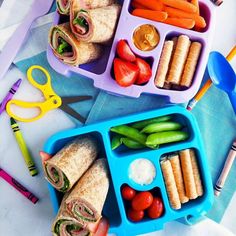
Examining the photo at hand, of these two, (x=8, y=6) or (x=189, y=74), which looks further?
(x=8, y=6)

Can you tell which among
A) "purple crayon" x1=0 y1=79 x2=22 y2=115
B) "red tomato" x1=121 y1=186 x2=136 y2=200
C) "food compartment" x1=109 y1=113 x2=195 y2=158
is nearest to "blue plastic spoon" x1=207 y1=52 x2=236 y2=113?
"food compartment" x1=109 y1=113 x2=195 y2=158

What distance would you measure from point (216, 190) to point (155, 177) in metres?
0.18

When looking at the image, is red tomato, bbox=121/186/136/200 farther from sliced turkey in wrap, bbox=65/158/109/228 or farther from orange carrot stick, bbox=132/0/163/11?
orange carrot stick, bbox=132/0/163/11

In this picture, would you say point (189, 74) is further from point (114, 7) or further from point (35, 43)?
point (35, 43)

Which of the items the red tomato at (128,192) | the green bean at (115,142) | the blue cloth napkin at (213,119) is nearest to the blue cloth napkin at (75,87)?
the blue cloth napkin at (213,119)

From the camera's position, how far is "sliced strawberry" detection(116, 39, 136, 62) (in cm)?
A: 110

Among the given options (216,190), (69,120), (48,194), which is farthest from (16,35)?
(216,190)

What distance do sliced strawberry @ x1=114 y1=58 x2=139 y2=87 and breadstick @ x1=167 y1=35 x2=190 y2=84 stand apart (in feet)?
0.29

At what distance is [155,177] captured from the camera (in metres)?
1.11

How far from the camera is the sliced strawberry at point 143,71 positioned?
1098mm

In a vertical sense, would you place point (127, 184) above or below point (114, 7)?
below

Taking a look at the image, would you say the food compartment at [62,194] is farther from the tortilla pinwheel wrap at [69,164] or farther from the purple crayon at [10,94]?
the purple crayon at [10,94]

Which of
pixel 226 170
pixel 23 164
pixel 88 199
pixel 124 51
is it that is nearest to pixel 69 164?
pixel 88 199

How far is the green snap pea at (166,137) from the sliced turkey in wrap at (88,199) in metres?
0.15
